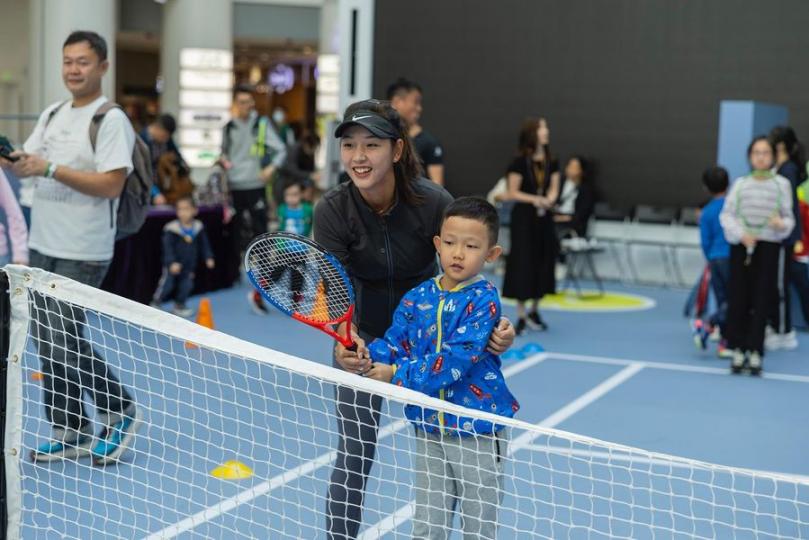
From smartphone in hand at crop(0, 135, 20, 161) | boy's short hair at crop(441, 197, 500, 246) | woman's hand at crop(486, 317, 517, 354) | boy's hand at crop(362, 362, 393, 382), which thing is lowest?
boy's hand at crop(362, 362, 393, 382)

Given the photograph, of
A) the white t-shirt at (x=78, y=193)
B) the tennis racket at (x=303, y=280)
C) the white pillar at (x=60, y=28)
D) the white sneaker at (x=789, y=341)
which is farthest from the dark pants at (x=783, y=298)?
the white pillar at (x=60, y=28)

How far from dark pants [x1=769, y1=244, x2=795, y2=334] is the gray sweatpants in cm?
560

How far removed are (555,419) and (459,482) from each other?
3.50m

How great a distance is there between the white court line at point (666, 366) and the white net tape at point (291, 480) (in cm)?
245

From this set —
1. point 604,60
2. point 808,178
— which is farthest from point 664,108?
point 808,178

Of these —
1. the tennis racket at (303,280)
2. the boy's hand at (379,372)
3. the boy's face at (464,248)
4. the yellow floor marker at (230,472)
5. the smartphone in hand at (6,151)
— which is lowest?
the yellow floor marker at (230,472)

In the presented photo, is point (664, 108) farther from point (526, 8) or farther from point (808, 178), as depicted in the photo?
point (808, 178)

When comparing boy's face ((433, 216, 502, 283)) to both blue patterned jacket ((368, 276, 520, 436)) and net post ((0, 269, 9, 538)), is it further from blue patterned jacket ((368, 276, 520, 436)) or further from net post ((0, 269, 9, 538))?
net post ((0, 269, 9, 538))

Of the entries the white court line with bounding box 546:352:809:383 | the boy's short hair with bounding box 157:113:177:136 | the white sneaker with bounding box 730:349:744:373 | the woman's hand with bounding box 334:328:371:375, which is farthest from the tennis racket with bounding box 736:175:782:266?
the boy's short hair with bounding box 157:113:177:136

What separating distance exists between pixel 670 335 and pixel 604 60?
499 centimetres

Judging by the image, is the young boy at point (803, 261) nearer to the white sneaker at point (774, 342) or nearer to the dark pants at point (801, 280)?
the dark pants at point (801, 280)

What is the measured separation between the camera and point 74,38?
532cm

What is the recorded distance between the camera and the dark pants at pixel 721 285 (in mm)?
9000

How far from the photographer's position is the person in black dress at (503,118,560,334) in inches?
378
